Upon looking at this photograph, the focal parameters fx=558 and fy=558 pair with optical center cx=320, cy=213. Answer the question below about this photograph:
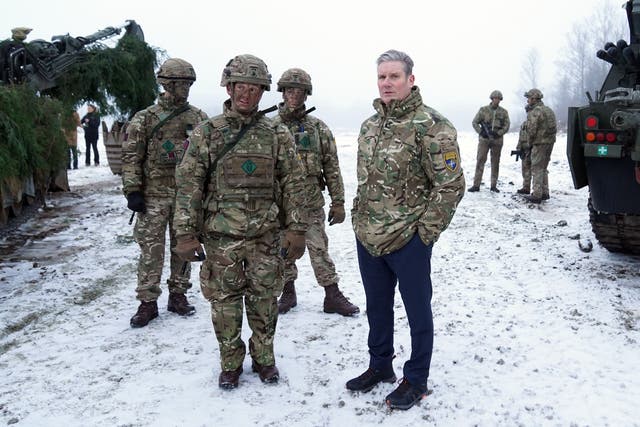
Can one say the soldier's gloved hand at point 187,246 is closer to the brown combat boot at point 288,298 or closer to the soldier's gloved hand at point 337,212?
the soldier's gloved hand at point 337,212

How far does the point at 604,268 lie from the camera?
6.14 metres

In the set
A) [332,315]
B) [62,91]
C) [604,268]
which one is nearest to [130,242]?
[62,91]

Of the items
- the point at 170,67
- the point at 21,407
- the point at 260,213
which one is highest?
the point at 170,67

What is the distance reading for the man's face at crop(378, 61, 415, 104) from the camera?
10.2ft

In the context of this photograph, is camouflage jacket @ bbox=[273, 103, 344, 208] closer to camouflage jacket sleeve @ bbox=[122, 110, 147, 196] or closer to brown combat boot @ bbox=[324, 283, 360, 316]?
brown combat boot @ bbox=[324, 283, 360, 316]

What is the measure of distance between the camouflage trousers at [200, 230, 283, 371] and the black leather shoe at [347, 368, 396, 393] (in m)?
0.59

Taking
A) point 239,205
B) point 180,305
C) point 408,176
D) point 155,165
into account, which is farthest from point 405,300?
point 155,165

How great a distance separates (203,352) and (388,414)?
160 cm

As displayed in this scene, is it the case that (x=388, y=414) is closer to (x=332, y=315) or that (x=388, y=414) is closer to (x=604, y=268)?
(x=332, y=315)

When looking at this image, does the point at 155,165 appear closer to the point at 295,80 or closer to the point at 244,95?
the point at 295,80

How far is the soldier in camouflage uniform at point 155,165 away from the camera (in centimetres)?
472

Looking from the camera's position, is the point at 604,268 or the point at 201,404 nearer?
the point at 201,404

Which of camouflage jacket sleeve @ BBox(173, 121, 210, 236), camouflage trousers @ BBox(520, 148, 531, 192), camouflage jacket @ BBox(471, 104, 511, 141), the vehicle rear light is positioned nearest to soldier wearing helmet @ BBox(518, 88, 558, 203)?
camouflage trousers @ BBox(520, 148, 531, 192)

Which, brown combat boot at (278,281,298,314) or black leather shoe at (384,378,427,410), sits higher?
brown combat boot at (278,281,298,314)
